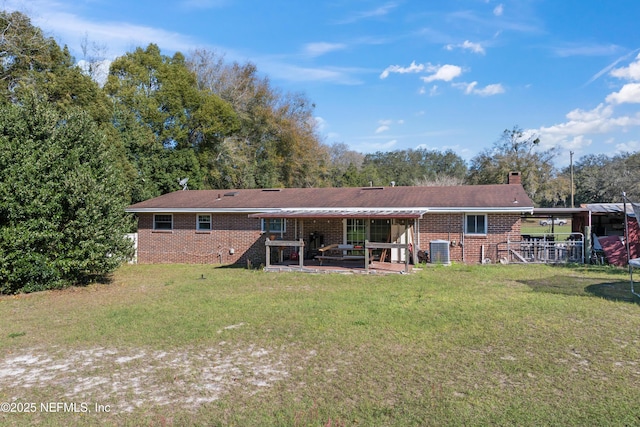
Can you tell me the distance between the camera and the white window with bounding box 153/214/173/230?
62.8ft

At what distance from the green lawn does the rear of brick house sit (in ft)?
17.6

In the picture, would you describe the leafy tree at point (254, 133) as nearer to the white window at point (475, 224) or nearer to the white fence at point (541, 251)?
the white window at point (475, 224)

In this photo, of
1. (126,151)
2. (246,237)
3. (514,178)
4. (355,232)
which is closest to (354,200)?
(355,232)

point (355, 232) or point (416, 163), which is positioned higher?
point (416, 163)

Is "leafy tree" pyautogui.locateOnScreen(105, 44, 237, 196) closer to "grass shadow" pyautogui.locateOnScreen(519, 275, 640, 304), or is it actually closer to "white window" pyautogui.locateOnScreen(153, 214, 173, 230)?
"white window" pyautogui.locateOnScreen(153, 214, 173, 230)

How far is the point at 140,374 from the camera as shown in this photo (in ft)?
17.9

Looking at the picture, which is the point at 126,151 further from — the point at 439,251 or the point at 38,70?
the point at 439,251

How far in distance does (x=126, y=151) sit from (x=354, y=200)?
1502 centimetres

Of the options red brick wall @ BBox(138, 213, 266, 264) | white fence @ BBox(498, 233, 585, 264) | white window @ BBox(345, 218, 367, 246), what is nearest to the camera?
white fence @ BBox(498, 233, 585, 264)

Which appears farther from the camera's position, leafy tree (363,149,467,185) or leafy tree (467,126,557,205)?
leafy tree (363,149,467,185)

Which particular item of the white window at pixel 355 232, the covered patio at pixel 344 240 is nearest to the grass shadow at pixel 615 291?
the covered patio at pixel 344 240

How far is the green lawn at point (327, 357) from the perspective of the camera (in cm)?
439

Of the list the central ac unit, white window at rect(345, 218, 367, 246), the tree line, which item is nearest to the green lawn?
the tree line

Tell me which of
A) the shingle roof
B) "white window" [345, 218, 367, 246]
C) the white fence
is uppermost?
the shingle roof
